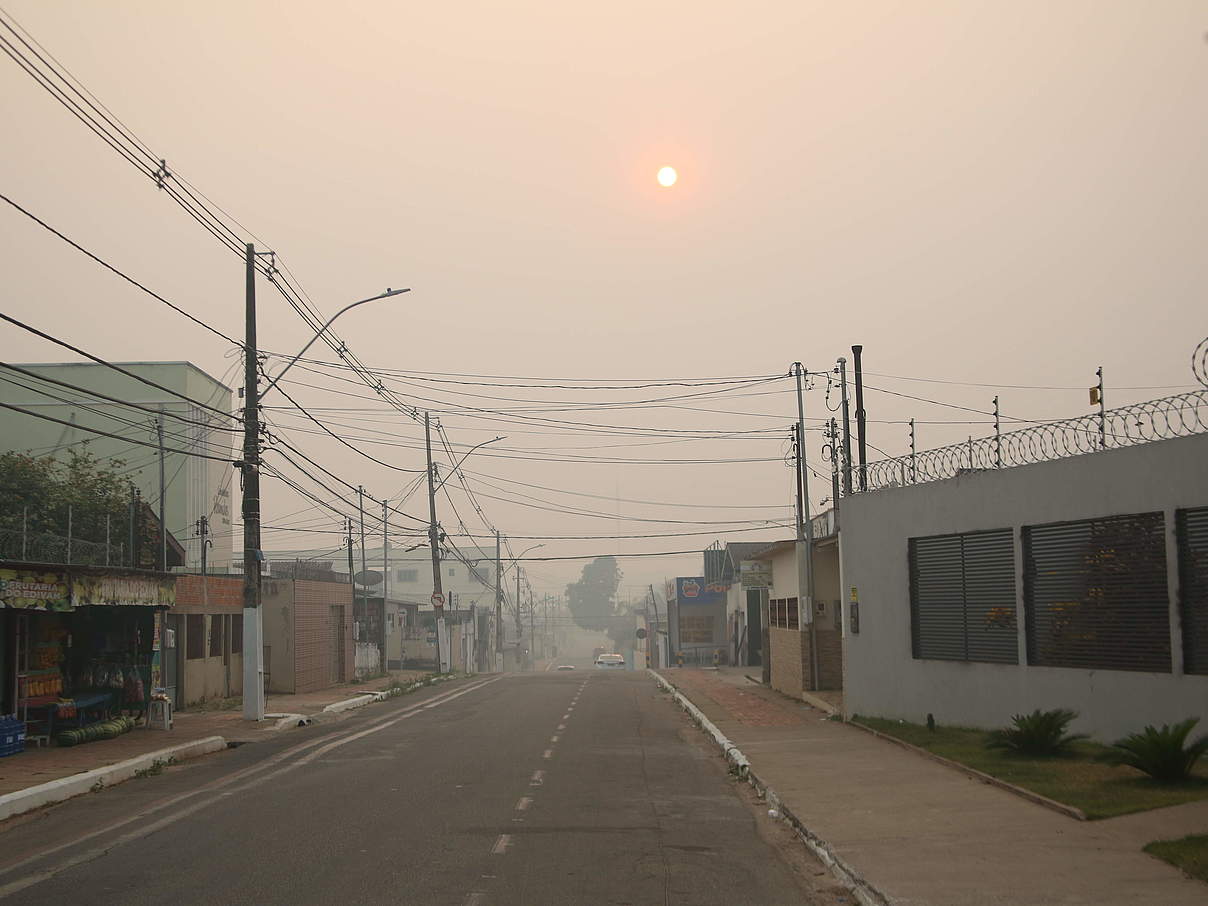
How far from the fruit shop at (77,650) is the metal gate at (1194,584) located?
1910 centimetres

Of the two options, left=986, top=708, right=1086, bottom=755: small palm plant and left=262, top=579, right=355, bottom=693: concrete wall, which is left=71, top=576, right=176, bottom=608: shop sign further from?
left=986, top=708, right=1086, bottom=755: small palm plant

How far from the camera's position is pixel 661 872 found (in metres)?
11.0

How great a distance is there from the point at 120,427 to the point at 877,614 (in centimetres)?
4209

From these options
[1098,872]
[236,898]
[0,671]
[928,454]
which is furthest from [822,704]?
[236,898]

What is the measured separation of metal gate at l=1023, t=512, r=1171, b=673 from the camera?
16188 millimetres

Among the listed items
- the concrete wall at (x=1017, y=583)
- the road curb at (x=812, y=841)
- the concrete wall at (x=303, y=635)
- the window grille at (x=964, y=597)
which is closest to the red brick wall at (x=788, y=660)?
the concrete wall at (x=1017, y=583)

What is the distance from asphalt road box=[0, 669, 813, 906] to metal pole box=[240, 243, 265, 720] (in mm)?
6407

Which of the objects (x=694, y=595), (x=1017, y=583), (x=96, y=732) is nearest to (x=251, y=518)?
(x=96, y=732)

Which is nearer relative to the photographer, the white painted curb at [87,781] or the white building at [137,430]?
the white painted curb at [87,781]

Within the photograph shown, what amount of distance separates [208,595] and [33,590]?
49.4 ft

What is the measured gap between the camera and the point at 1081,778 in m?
14.5

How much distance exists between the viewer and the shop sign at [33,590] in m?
21.5

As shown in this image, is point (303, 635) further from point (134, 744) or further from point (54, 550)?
point (134, 744)

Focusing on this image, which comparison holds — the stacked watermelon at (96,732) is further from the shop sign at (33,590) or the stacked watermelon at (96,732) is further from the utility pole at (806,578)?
the utility pole at (806,578)
